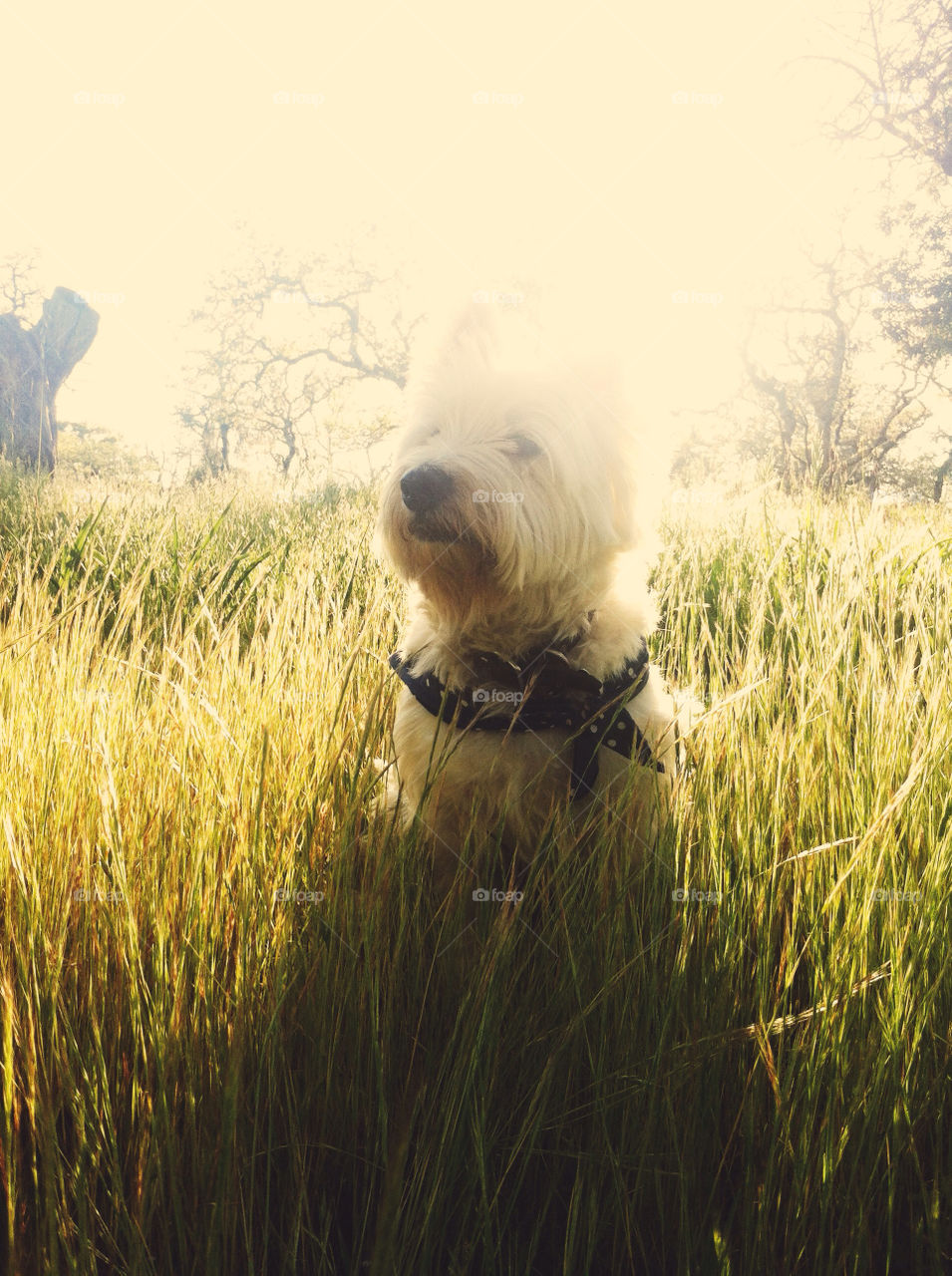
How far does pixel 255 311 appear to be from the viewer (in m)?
31.0

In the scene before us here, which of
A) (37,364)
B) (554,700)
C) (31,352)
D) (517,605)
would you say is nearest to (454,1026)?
(554,700)

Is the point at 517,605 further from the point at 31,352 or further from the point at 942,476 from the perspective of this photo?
the point at 942,476

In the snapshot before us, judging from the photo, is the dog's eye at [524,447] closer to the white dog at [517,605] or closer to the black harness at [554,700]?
the white dog at [517,605]

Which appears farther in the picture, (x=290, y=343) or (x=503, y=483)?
(x=290, y=343)

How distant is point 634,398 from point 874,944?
71.4 inches

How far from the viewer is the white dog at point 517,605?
236 cm

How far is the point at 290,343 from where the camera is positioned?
107ft

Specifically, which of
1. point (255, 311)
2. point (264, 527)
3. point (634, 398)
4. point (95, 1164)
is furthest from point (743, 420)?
point (95, 1164)

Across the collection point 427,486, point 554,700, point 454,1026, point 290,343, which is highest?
point 290,343

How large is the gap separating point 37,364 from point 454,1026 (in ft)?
92.2

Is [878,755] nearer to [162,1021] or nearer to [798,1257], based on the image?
[798,1257]

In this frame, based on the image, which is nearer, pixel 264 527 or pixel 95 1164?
pixel 95 1164

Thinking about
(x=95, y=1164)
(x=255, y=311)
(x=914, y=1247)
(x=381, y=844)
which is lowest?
(x=914, y=1247)

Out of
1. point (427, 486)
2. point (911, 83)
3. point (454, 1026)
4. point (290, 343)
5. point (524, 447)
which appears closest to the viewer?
point (454, 1026)
